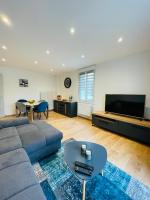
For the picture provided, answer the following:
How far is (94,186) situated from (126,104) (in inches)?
92.2

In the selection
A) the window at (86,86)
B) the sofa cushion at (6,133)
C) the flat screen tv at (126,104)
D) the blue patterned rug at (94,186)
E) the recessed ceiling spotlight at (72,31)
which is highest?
the recessed ceiling spotlight at (72,31)

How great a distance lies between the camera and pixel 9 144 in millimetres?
1576

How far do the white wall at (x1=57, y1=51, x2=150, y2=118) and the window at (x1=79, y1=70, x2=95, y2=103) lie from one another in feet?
0.85

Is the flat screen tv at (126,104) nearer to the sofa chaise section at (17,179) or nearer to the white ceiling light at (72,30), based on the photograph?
the white ceiling light at (72,30)

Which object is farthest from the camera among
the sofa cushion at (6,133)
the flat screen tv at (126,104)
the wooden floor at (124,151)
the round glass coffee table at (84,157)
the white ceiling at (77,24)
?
the flat screen tv at (126,104)

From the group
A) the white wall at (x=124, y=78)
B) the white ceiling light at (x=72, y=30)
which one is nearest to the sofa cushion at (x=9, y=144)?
the white ceiling light at (x=72, y=30)

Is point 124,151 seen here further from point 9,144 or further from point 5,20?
point 5,20

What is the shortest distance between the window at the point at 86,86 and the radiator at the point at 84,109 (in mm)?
251

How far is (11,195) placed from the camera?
83 centimetres

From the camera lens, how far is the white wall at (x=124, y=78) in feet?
9.39

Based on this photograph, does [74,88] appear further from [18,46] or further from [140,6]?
[140,6]

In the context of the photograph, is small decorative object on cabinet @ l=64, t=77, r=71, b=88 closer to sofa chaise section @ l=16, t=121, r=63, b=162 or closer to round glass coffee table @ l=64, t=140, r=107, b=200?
sofa chaise section @ l=16, t=121, r=63, b=162

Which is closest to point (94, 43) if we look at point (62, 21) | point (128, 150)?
point (62, 21)

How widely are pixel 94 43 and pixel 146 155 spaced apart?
9.03 feet
